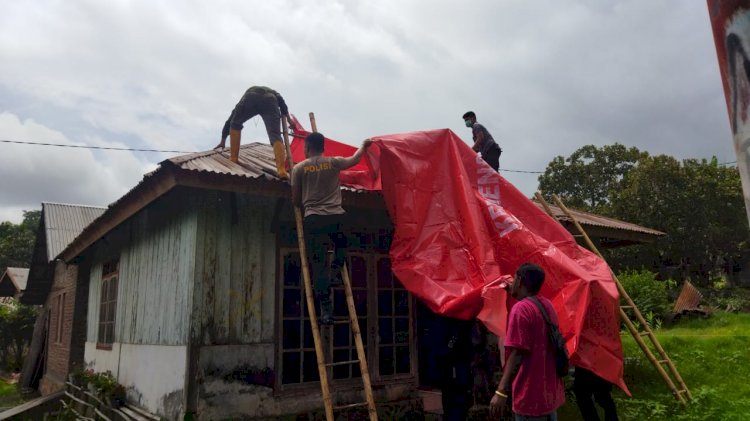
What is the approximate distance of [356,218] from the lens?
6250mm

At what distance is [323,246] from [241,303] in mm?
1164

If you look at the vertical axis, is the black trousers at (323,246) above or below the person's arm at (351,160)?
below

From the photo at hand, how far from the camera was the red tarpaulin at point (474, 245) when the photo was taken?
4348 mm

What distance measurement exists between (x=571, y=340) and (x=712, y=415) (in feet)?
10.6

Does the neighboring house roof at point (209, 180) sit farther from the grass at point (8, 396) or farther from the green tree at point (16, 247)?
the green tree at point (16, 247)

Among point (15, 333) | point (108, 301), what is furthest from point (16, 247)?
point (108, 301)

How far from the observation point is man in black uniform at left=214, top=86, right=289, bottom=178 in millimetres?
5852

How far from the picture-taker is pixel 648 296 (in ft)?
52.6

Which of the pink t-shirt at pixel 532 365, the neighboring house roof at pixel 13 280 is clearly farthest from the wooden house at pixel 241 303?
the neighboring house roof at pixel 13 280

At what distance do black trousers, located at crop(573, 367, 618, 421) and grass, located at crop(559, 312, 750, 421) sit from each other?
153 cm

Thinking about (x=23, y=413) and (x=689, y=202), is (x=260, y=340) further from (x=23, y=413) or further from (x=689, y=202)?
(x=689, y=202)

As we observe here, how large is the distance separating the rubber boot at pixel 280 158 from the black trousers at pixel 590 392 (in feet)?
11.3

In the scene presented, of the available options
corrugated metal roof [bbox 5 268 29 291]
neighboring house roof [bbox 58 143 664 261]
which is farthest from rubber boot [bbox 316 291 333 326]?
corrugated metal roof [bbox 5 268 29 291]

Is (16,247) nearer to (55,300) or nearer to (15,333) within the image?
(15,333)
